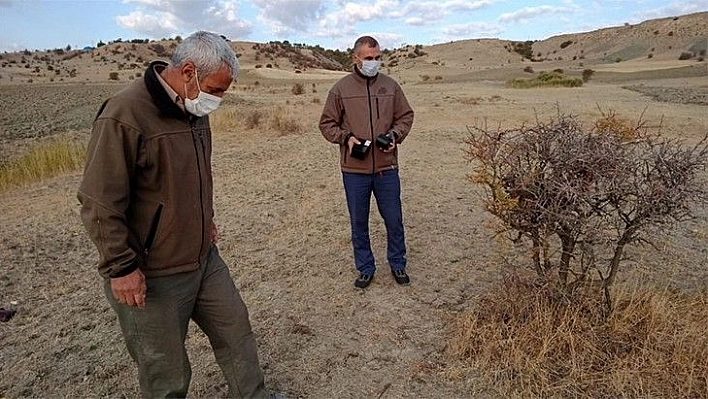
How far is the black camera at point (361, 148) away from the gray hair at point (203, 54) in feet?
6.09

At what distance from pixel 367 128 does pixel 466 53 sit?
68.8 meters

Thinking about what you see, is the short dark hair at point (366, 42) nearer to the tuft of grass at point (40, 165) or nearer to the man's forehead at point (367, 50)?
the man's forehead at point (367, 50)

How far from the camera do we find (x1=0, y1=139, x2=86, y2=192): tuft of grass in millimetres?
9461

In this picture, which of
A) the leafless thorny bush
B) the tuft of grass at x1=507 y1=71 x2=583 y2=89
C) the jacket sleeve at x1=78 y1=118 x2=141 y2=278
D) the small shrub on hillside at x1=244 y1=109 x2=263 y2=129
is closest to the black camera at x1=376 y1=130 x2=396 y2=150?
the leafless thorny bush

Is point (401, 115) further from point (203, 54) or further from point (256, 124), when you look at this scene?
point (256, 124)

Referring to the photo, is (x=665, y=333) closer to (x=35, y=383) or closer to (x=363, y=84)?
(x=363, y=84)

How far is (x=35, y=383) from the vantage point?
11.2 ft

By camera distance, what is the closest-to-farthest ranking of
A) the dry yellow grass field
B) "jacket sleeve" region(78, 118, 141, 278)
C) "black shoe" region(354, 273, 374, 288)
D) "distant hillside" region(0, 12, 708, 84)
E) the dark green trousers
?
"jacket sleeve" region(78, 118, 141, 278)
the dark green trousers
the dry yellow grass field
"black shoe" region(354, 273, 374, 288)
"distant hillside" region(0, 12, 708, 84)

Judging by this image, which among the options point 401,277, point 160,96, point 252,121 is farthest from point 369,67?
point 252,121

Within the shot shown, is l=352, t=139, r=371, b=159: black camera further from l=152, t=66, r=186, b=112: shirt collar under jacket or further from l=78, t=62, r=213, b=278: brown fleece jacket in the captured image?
l=152, t=66, r=186, b=112: shirt collar under jacket

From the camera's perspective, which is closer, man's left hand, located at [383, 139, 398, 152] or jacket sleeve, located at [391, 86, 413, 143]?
man's left hand, located at [383, 139, 398, 152]

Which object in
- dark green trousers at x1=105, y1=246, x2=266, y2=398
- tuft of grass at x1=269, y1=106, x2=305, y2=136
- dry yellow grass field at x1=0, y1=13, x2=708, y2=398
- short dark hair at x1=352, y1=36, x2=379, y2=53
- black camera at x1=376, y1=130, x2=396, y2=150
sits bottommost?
dry yellow grass field at x1=0, y1=13, x2=708, y2=398

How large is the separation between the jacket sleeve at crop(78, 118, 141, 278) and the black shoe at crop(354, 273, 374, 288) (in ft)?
8.28

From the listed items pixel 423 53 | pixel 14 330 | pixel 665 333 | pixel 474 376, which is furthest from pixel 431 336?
pixel 423 53
